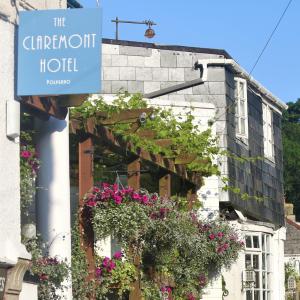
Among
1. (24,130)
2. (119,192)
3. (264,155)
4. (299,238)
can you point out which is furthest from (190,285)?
(299,238)

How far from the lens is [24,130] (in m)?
12.6

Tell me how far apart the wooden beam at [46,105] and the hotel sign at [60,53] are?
446 mm

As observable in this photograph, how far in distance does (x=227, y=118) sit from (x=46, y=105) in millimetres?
9685

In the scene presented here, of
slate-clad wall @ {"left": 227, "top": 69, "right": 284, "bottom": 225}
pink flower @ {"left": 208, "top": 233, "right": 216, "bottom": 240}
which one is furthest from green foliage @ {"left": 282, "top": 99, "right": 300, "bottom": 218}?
pink flower @ {"left": 208, "top": 233, "right": 216, "bottom": 240}

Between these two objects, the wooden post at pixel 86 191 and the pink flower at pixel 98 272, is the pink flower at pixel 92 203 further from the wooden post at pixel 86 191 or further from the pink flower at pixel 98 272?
the pink flower at pixel 98 272

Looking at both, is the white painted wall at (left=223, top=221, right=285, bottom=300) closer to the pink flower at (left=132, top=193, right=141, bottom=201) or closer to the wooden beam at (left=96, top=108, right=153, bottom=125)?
the wooden beam at (left=96, top=108, right=153, bottom=125)

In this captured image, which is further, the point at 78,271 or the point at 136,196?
the point at 136,196

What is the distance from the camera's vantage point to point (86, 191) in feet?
44.4

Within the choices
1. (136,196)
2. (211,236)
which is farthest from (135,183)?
(211,236)

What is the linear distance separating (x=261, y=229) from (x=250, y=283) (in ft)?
4.04

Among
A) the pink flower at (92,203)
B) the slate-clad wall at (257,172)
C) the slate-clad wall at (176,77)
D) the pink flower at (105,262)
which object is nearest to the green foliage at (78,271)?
the pink flower at (92,203)

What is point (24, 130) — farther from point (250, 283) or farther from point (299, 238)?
point (299, 238)

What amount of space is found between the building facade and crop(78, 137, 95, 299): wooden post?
595 cm

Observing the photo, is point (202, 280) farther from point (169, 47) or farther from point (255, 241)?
point (169, 47)
